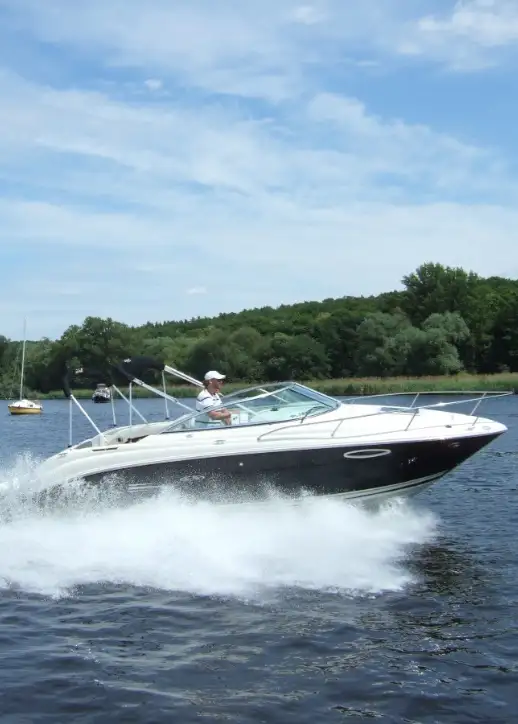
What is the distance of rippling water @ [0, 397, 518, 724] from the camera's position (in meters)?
6.00

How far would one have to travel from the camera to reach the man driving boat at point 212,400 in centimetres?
1038

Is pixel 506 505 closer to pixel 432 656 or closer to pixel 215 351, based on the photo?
pixel 432 656

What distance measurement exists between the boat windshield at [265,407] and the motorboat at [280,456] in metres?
0.01

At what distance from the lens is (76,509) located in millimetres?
Result: 9977

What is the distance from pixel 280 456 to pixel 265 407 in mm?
854

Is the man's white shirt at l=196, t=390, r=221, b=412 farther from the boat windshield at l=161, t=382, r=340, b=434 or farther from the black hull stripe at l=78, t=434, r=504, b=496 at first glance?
the black hull stripe at l=78, t=434, r=504, b=496

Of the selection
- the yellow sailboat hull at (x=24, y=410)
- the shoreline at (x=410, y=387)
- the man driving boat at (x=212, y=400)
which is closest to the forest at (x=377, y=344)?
the yellow sailboat hull at (x=24, y=410)

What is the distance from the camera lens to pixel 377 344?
82312mm

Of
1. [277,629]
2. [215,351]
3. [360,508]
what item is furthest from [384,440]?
[215,351]

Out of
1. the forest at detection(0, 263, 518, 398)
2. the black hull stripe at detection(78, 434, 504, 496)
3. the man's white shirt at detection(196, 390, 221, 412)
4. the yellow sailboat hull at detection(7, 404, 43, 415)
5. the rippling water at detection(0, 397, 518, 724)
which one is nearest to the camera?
the rippling water at detection(0, 397, 518, 724)

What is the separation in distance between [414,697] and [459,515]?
695 centimetres

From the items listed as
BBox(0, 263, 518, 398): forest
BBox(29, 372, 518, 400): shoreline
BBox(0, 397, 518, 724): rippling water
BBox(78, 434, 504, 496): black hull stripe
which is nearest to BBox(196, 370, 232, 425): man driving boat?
BBox(78, 434, 504, 496): black hull stripe

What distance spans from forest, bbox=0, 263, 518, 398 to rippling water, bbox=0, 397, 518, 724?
56.3 m

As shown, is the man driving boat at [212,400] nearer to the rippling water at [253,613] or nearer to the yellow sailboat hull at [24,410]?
the rippling water at [253,613]
